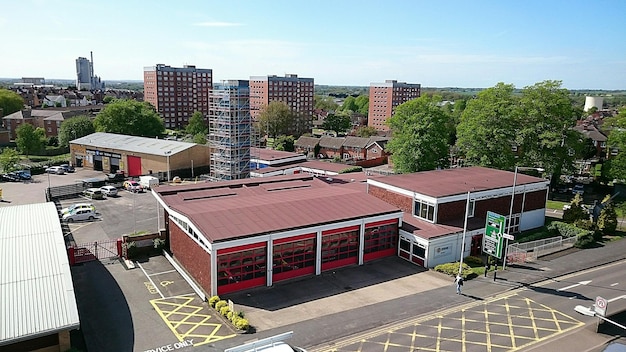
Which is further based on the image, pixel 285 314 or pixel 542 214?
pixel 542 214

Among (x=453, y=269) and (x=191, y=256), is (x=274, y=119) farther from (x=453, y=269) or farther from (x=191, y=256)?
(x=453, y=269)

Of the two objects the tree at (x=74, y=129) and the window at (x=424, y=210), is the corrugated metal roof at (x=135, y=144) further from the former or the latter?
the window at (x=424, y=210)

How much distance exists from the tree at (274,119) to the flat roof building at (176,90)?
2716cm

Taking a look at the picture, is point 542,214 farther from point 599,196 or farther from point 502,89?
point 599,196

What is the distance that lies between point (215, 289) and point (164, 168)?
125 feet

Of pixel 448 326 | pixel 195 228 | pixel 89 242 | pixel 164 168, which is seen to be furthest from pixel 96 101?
pixel 448 326

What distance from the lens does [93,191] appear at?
4925 cm

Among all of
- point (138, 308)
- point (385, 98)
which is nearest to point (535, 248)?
point (138, 308)

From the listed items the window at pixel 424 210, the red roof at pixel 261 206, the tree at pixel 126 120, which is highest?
the tree at pixel 126 120

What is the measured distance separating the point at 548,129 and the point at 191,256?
43.4m

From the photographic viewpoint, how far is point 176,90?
123188 mm

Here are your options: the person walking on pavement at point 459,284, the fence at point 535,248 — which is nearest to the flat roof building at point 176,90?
the fence at point 535,248

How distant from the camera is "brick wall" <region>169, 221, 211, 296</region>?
84.6 ft

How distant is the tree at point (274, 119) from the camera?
104 m
